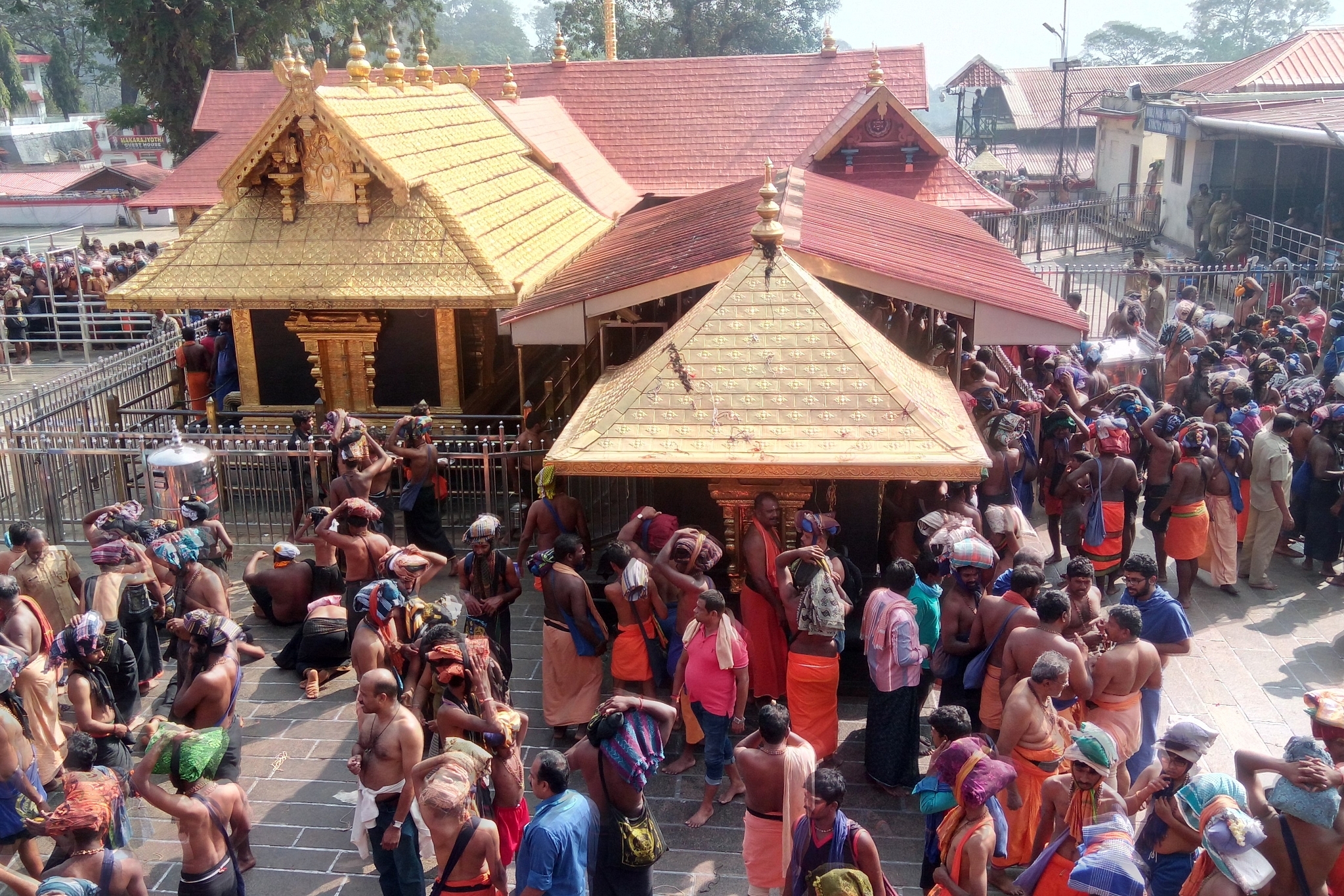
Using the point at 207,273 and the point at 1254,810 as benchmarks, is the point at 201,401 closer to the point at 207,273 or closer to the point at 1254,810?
the point at 207,273

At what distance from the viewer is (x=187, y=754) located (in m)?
4.93

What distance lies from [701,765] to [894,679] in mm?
1435

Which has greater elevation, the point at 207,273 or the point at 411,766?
the point at 207,273

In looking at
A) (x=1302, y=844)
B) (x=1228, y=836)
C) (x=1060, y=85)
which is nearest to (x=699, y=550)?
(x=1228, y=836)

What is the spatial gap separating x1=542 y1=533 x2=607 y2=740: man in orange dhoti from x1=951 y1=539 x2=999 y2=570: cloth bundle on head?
2.21 m

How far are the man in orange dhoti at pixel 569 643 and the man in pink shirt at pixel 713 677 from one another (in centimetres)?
76

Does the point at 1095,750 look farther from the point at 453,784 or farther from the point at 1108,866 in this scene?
the point at 453,784

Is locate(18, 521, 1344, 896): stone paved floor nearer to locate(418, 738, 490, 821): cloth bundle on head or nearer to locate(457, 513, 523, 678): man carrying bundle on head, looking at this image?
locate(457, 513, 523, 678): man carrying bundle on head

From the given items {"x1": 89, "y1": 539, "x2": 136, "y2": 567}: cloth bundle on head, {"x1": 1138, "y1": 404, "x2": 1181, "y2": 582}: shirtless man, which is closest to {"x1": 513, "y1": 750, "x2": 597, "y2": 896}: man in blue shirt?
{"x1": 89, "y1": 539, "x2": 136, "y2": 567}: cloth bundle on head

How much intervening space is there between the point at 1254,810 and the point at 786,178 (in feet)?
26.6

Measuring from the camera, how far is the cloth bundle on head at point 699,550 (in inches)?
264

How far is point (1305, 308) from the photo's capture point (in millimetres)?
14367

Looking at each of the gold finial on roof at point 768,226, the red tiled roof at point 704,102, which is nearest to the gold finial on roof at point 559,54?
the red tiled roof at point 704,102

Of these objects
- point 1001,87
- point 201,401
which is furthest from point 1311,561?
point 1001,87
